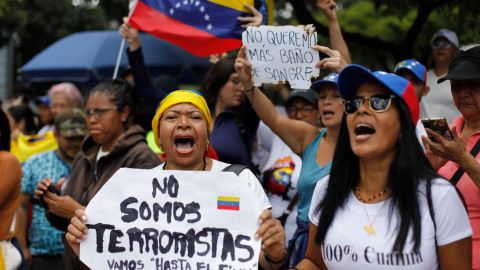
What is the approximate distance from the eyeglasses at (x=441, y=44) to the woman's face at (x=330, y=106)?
226 cm

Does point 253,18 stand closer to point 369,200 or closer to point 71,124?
point 71,124

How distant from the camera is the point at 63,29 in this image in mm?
32406

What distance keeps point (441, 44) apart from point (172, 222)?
4.24m

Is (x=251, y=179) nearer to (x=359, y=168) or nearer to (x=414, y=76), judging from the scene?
(x=359, y=168)

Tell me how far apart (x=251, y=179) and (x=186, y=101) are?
0.57 m

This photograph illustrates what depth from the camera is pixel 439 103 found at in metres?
6.84

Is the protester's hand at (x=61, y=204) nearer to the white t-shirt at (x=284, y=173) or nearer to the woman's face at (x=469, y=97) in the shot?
the white t-shirt at (x=284, y=173)

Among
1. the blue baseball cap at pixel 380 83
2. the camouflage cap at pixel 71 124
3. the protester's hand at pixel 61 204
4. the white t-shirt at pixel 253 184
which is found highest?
the blue baseball cap at pixel 380 83

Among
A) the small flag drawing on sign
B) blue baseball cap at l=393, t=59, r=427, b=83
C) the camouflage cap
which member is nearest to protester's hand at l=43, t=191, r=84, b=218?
the small flag drawing on sign

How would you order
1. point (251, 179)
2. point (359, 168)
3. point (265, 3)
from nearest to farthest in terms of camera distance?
point (359, 168) < point (251, 179) < point (265, 3)

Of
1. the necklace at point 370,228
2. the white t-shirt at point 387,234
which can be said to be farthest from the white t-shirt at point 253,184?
the necklace at point 370,228

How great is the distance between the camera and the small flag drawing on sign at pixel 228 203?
3609mm

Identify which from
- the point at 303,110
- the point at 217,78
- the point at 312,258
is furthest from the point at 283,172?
the point at 312,258

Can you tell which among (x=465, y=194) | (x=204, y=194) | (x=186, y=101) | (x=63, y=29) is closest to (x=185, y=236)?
(x=204, y=194)
